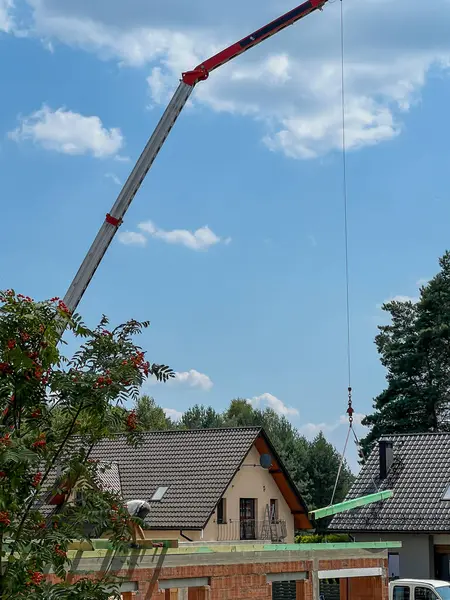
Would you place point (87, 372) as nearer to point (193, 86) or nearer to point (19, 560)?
point (19, 560)

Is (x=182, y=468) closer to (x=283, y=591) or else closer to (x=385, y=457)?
(x=283, y=591)

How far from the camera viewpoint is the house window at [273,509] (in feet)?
129

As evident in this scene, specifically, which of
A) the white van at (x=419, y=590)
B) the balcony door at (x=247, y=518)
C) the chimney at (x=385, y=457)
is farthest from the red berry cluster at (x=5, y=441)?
the balcony door at (x=247, y=518)

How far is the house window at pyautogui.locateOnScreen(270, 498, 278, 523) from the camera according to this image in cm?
3931

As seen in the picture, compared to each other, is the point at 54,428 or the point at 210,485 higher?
the point at 210,485

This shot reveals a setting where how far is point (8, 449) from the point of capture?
9570 mm

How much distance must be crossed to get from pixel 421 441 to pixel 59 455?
27954 millimetres

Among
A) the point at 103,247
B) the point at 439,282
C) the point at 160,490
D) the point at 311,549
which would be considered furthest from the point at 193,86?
the point at 439,282

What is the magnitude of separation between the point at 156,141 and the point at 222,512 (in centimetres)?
1545

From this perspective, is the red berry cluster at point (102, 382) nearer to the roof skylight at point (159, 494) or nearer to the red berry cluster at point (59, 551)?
the red berry cluster at point (59, 551)

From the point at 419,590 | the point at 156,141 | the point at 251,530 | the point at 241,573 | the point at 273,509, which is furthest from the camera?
the point at 273,509

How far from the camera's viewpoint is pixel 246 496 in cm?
3788

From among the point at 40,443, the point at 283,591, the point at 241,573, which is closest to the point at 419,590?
the point at 241,573

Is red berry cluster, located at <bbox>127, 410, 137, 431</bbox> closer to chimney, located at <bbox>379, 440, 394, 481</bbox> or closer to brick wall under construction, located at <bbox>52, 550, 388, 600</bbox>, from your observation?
brick wall under construction, located at <bbox>52, 550, 388, 600</bbox>
